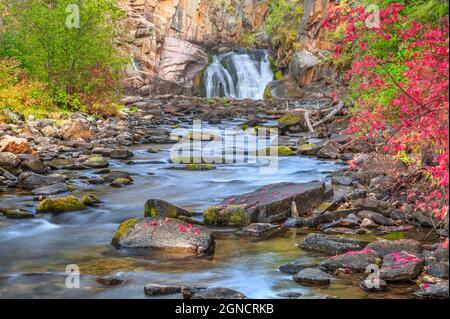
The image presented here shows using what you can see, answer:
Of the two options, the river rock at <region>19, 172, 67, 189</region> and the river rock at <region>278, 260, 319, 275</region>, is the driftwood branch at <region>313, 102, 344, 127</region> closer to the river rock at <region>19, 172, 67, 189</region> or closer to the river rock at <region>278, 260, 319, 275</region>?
the river rock at <region>19, 172, 67, 189</region>

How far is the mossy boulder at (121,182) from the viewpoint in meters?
13.8

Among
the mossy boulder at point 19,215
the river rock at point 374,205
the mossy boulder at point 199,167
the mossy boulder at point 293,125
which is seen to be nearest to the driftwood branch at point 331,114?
the mossy boulder at point 293,125

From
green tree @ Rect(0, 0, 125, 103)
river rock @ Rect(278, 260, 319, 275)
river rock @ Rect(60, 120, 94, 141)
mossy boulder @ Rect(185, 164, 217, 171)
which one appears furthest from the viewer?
green tree @ Rect(0, 0, 125, 103)

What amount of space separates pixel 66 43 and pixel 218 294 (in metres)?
23.5

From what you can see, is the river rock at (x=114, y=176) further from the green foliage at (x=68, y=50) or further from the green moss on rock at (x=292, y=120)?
the green foliage at (x=68, y=50)

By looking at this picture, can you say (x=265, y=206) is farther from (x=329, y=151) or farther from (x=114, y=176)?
(x=329, y=151)

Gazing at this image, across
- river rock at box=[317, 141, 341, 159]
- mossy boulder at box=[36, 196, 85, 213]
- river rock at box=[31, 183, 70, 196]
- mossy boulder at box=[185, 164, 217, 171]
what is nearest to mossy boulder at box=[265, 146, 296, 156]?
river rock at box=[317, 141, 341, 159]

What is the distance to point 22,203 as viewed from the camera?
11641 millimetres

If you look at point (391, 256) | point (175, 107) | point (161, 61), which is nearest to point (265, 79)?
point (161, 61)

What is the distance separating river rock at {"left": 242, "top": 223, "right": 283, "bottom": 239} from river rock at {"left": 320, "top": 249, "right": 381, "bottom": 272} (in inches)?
77.1

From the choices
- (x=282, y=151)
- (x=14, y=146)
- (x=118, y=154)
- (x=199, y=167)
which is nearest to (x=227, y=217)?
(x=199, y=167)

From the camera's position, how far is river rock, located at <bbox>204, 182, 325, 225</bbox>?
10188mm

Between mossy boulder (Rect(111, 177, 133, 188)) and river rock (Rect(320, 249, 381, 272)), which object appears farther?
mossy boulder (Rect(111, 177, 133, 188))
